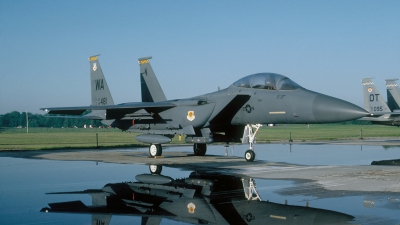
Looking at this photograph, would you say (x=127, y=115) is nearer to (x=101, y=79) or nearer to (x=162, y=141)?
(x=162, y=141)

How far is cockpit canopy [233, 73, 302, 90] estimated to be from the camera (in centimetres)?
1456

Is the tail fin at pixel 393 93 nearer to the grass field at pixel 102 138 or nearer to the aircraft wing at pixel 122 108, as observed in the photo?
the grass field at pixel 102 138

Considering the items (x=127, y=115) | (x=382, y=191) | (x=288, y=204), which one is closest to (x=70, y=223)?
(x=288, y=204)

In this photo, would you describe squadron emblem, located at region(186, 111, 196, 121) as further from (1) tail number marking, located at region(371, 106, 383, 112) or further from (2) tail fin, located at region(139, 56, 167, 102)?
(1) tail number marking, located at region(371, 106, 383, 112)

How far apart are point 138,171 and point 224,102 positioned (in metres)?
4.48

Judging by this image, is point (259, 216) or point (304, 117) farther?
point (304, 117)

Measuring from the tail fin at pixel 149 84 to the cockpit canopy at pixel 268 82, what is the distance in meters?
5.79

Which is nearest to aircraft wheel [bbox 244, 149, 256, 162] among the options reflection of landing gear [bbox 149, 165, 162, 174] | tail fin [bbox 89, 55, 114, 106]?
reflection of landing gear [bbox 149, 165, 162, 174]

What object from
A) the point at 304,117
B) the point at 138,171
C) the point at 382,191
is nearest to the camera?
the point at 382,191

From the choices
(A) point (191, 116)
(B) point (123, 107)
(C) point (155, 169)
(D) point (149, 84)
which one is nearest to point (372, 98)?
(D) point (149, 84)

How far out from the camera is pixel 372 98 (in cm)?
3656

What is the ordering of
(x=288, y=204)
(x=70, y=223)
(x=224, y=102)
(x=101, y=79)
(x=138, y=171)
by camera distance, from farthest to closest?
(x=101, y=79) < (x=224, y=102) < (x=138, y=171) < (x=288, y=204) < (x=70, y=223)

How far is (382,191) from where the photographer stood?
800 cm

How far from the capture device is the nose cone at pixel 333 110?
1288 centimetres
